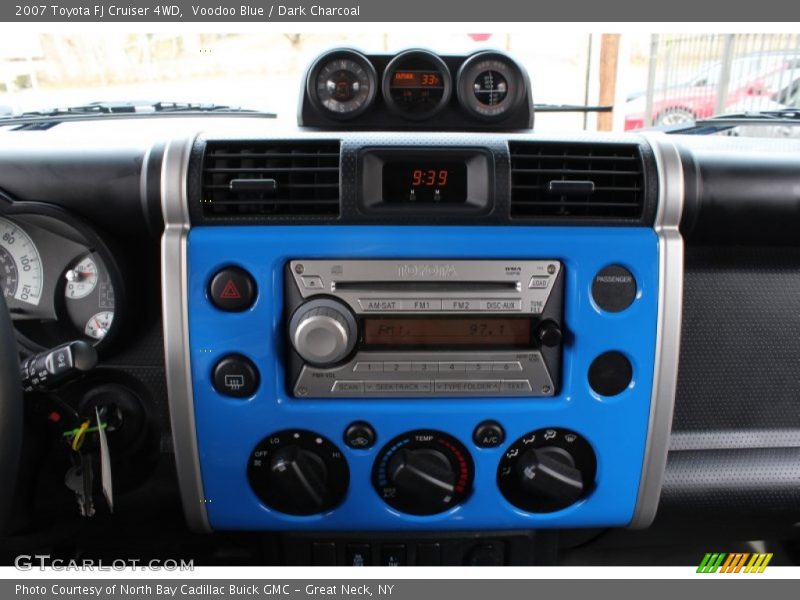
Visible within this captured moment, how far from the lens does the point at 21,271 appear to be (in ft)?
4.55

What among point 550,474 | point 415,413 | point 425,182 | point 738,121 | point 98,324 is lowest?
point 550,474

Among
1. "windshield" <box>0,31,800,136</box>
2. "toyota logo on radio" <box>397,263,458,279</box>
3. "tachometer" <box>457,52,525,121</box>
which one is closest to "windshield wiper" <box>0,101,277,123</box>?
"windshield" <box>0,31,800,136</box>

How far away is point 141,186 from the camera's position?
1211 millimetres

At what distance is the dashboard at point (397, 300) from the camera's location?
1.18m

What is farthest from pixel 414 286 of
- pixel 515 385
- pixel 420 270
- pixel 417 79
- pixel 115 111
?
pixel 115 111

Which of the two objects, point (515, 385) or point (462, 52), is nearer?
point (515, 385)

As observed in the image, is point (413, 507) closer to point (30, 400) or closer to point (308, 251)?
point (308, 251)

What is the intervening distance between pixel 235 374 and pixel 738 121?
5.14ft

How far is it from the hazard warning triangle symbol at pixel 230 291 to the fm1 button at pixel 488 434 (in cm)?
52

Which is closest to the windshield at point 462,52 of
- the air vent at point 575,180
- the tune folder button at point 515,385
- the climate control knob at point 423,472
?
the air vent at point 575,180

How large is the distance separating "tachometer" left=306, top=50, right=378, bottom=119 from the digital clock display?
30 centimetres

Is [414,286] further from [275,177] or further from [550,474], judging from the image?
[550,474]

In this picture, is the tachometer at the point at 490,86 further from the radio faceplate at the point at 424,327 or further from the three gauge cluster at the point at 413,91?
the radio faceplate at the point at 424,327

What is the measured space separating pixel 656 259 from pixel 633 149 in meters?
0.21
